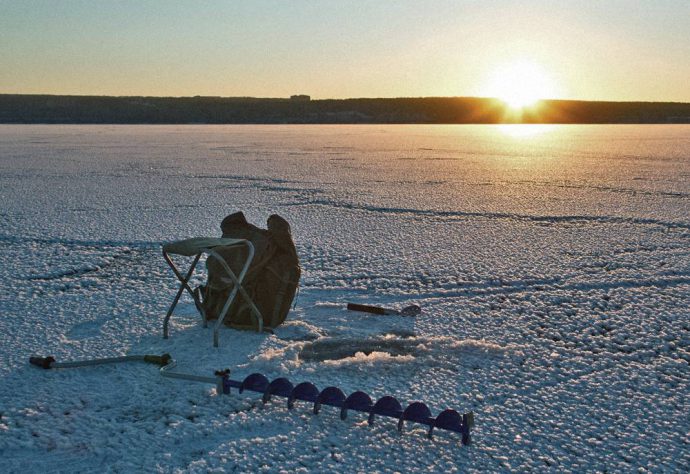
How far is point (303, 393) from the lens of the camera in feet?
8.83

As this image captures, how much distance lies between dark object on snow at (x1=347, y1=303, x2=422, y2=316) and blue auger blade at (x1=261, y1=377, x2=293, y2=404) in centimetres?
124

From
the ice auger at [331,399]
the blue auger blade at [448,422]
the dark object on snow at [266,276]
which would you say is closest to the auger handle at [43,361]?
the ice auger at [331,399]

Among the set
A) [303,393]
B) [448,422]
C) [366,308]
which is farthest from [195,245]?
[448,422]

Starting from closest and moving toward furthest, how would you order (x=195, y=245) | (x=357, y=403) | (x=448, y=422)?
(x=448, y=422)
(x=357, y=403)
(x=195, y=245)

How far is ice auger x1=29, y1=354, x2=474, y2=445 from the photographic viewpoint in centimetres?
247

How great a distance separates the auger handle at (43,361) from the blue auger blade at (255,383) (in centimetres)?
100

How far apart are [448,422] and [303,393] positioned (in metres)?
0.62

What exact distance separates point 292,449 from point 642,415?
1.48 m

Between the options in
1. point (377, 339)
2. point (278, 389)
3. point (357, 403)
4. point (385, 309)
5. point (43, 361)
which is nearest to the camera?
point (357, 403)

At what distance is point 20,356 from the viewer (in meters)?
3.23

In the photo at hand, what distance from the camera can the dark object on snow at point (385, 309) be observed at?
390 cm

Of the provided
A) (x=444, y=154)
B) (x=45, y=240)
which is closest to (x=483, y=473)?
(x=45, y=240)

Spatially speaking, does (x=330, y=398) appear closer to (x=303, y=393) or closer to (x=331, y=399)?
(x=331, y=399)

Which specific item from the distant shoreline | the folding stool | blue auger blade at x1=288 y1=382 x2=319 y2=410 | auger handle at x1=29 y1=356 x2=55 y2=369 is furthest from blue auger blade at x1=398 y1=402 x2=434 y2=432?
the distant shoreline
